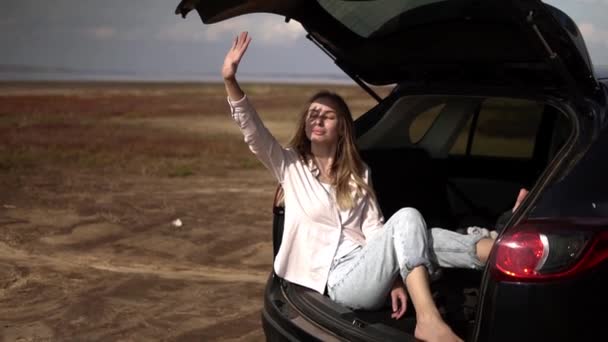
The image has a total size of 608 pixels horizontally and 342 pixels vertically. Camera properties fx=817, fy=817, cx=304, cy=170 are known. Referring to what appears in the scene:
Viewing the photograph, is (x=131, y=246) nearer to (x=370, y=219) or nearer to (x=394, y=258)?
(x=370, y=219)

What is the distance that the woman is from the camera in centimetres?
315

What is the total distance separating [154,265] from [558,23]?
419 centimetres

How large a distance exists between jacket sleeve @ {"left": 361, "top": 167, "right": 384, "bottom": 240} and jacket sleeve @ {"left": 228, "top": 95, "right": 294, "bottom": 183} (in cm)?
40

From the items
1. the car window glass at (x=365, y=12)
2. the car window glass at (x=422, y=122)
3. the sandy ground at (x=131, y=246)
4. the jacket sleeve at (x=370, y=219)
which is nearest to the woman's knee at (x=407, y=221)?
the jacket sleeve at (x=370, y=219)

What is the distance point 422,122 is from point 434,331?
2048mm

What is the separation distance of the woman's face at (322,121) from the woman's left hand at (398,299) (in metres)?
0.75

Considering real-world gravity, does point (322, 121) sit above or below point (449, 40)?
below

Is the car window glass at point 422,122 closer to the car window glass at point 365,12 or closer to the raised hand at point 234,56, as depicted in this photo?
the car window glass at point 365,12

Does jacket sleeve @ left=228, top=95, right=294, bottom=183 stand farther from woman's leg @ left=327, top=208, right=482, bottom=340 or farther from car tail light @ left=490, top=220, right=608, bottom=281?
car tail light @ left=490, top=220, right=608, bottom=281

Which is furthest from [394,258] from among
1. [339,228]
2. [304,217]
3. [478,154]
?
[478,154]

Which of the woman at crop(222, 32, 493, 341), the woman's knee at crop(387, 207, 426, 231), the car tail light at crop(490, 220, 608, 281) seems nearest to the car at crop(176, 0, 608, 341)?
the car tail light at crop(490, 220, 608, 281)

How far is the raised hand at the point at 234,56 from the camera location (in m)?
3.45

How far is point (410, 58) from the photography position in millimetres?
3971

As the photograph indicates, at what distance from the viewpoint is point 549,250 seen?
247cm
